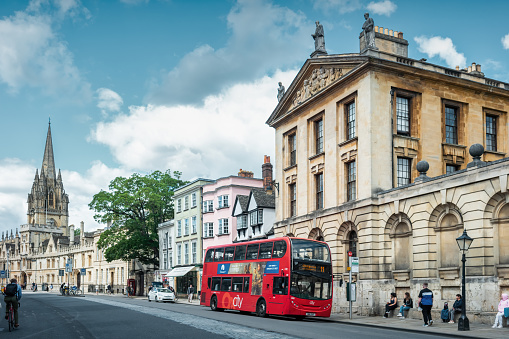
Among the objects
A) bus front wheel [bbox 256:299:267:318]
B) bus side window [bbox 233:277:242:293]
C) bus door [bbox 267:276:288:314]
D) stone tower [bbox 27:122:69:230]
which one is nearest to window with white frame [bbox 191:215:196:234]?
bus side window [bbox 233:277:242:293]

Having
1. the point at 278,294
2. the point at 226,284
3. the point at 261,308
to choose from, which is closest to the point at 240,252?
the point at 226,284

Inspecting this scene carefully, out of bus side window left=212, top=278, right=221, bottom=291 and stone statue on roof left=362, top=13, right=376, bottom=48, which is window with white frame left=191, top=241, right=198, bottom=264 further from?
stone statue on roof left=362, top=13, right=376, bottom=48

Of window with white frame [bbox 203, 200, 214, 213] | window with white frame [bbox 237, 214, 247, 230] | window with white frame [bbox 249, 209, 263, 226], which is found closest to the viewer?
window with white frame [bbox 249, 209, 263, 226]

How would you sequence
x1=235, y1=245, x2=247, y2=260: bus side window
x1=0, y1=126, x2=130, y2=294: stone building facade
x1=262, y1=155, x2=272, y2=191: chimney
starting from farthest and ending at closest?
x1=0, y1=126, x2=130, y2=294: stone building facade
x1=262, y1=155, x2=272, y2=191: chimney
x1=235, y1=245, x2=247, y2=260: bus side window

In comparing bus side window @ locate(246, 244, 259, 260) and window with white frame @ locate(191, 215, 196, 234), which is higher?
window with white frame @ locate(191, 215, 196, 234)

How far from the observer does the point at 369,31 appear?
3222cm

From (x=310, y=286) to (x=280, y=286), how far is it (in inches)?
56.0

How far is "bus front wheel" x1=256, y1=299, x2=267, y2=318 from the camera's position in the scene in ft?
93.0

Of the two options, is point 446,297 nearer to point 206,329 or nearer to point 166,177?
point 206,329

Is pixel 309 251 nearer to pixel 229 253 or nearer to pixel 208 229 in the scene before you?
pixel 229 253

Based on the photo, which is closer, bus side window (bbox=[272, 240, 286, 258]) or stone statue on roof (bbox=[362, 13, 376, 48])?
bus side window (bbox=[272, 240, 286, 258])

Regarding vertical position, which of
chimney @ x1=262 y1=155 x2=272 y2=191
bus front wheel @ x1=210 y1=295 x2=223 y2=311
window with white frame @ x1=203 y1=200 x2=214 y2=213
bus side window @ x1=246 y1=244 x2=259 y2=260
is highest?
A: chimney @ x1=262 y1=155 x2=272 y2=191

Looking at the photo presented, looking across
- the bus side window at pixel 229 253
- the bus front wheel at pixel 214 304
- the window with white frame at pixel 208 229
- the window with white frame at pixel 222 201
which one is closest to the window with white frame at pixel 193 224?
the window with white frame at pixel 208 229

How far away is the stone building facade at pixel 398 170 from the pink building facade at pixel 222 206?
1740 centimetres
